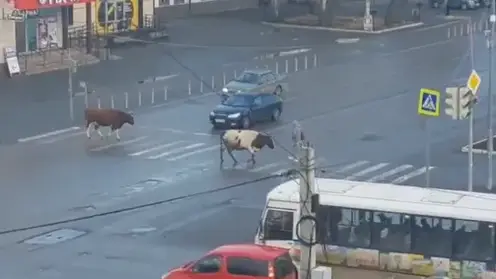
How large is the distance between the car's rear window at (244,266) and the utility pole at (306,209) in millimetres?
3307

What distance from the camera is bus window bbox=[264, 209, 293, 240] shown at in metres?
27.3

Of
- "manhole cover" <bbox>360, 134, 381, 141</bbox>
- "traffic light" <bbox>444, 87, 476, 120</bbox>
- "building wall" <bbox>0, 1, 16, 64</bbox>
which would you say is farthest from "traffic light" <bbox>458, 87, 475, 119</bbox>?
"building wall" <bbox>0, 1, 16, 64</bbox>

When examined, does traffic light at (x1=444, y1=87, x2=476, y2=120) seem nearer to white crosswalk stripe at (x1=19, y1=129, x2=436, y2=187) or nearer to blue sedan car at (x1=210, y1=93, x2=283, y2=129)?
white crosswalk stripe at (x1=19, y1=129, x2=436, y2=187)

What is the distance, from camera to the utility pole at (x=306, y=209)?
2106 centimetres

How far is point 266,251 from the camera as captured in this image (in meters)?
25.2

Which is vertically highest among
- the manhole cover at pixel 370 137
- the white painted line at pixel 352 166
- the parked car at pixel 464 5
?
the parked car at pixel 464 5

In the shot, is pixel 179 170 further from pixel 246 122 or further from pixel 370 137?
pixel 370 137

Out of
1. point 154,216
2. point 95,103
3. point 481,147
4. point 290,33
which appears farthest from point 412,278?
point 290,33

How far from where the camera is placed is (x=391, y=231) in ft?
86.0

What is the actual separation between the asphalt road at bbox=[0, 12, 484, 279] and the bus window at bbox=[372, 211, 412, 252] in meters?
4.82

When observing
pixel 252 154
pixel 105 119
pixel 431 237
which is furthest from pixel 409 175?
pixel 431 237

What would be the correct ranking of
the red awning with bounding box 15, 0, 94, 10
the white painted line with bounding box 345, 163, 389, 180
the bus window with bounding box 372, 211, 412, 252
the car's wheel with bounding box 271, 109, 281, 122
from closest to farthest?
the bus window with bounding box 372, 211, 412, 252 → the white painted line with bounding box 345, 163, 389, 180 → the car's wheel with bounding box 271, 109, 281, 122 → the red awning with bounding box 15, 0, 94, 10

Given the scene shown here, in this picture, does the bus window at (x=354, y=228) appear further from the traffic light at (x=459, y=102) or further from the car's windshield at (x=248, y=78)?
the car's windshield at (x=248, y=78)

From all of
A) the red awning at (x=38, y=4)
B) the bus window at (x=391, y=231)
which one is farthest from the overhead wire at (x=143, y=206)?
the red awning at (x=38, y=4)
